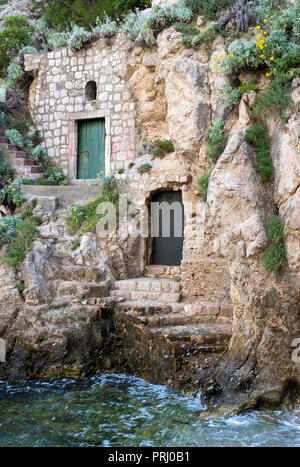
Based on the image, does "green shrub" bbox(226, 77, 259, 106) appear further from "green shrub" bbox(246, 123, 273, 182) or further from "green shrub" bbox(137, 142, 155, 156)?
"green shrub" bbox(137, 142, 155, 156)

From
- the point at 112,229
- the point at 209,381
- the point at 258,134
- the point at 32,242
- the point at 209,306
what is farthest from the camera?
the point at 112,229

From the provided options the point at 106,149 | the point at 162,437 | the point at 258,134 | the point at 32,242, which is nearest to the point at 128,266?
the point at 32,242

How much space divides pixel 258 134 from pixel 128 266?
4857 mm

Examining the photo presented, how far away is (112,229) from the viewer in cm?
1103

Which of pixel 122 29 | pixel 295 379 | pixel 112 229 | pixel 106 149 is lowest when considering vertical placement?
pixel 295 379

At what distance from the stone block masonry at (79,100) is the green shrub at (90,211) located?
3.10 ft

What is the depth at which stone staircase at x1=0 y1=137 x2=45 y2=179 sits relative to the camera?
13336 mm

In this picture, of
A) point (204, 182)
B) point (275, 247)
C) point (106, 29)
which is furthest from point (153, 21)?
point (275, 247)

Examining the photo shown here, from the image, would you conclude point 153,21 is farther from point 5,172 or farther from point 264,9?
point 5,172

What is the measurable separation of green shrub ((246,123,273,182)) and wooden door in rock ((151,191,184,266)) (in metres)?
3.86

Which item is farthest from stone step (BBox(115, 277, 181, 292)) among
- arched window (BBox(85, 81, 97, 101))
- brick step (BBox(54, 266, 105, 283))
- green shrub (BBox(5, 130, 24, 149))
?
arched window (BBox(85, 81, 97, 101))

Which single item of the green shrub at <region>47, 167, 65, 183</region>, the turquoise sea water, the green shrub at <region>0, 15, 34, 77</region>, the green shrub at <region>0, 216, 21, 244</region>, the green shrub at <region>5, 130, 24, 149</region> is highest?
the green shrub at <region>0, 15, 34, 77</region>

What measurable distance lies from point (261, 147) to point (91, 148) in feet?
23.7

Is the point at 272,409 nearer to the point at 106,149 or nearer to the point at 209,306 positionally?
the point at 209,306
